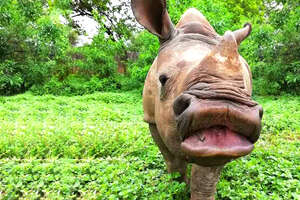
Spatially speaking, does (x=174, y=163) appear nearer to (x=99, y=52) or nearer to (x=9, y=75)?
(x=9, y=75)

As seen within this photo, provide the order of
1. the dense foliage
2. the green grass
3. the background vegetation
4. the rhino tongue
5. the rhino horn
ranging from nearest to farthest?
1. the rhino tongue
2. the rhino horn
3. the green grass
4. the background vegetation
5. the dense foliage

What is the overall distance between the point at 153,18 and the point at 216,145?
1367 mm

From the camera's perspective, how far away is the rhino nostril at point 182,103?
144 cm

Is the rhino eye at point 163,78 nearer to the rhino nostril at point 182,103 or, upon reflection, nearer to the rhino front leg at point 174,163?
the rhino nostril at point 182,103

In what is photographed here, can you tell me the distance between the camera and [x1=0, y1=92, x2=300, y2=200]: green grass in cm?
268

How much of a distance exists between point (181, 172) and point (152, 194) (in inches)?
14.8

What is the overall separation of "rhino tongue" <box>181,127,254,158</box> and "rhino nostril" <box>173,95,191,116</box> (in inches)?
6.4

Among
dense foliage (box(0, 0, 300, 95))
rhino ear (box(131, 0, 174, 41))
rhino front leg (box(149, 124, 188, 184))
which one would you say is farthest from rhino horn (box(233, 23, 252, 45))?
dense foliage (box(0, 0, 300, 95))

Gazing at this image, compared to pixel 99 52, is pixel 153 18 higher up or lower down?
higher up

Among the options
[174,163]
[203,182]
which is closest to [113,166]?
[174,163]

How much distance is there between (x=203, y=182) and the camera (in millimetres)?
2064

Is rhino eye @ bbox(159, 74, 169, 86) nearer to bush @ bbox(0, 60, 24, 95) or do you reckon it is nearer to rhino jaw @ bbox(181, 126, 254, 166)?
rhino jaw @ bbox(181, 126, 254, 166)

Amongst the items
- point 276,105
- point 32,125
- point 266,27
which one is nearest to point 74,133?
point 32,125

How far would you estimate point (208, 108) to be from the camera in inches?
52.4
